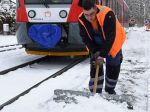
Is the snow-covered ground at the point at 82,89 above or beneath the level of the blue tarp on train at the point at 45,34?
beneath

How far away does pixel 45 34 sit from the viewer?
9570 millimetres

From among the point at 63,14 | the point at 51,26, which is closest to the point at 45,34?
the point at 51,26

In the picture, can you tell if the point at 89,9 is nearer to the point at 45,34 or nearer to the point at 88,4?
the point at 88,4

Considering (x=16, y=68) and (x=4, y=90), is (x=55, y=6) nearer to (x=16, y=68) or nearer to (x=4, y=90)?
(x=16, y=68)

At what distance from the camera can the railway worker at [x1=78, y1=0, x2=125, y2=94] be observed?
198 inches

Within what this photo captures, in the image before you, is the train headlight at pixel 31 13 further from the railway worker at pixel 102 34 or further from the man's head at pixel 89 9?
the man's head at pixel 89 9

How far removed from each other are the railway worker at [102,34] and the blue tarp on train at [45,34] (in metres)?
3.94

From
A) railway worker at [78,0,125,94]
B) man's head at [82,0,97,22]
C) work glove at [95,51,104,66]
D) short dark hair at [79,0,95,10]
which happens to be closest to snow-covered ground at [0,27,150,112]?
work glove at [95,51,104,66]

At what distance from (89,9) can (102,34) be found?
469 mm

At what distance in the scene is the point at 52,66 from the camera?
1000cm

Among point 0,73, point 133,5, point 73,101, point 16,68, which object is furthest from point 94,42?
point 133,5

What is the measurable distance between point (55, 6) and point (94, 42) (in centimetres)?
448

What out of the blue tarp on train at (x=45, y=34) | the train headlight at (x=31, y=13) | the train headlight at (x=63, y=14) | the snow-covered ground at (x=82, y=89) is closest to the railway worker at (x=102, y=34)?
the snow-covered ground at (x=82, y=89)

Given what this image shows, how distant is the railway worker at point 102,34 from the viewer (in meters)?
5.02
